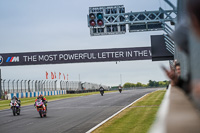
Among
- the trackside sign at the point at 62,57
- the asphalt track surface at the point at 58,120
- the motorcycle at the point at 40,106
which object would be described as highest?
the trackside sign at the point at 62,57

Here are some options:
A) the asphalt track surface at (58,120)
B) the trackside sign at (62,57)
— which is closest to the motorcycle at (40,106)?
the asphalt track surface at (58,120)

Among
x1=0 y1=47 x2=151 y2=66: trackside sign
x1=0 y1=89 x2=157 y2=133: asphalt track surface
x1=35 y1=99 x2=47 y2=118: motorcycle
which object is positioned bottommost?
x1=0 y1=89 x2=157 y2=133: asphalt track surface

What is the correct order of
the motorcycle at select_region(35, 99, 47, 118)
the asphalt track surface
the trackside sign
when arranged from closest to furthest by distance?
1. the asphalt track surface
2. the motorcycle at select_region(35, 99, 47, 118)
3. the trackside sign

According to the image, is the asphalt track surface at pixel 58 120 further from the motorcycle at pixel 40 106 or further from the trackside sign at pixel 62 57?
the trackside sign at pixel 62 57

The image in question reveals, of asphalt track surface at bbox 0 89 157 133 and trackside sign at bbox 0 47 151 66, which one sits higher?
trackside sign at bbox 0 47 151 66

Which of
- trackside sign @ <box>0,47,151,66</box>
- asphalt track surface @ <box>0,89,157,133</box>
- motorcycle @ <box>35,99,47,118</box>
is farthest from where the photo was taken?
trackside sign @ <box>0,47,151,66</box>

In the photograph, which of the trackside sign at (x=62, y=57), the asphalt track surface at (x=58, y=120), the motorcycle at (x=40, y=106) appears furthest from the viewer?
the trackside sign at (x=62, y=57)

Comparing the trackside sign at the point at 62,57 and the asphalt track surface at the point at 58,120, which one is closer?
the asphalt track surface at the point at 58,120

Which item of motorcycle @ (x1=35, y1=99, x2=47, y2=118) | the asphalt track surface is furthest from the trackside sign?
motorcycle @ (x1=35, y1=99, x2=47, y2=118)

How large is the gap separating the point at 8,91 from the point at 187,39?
4348 centimetres

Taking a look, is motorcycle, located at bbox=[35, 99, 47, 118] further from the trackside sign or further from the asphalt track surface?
the trackside sign

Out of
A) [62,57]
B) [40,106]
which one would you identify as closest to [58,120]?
[40,106]

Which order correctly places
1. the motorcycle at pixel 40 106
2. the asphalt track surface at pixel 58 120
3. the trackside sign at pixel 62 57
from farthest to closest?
the trackside sign at pixel 62 57, the motorcycle at pixel 40 106, the asphalt track surface at pixel 58 120

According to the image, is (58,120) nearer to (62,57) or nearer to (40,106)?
(40,106)
